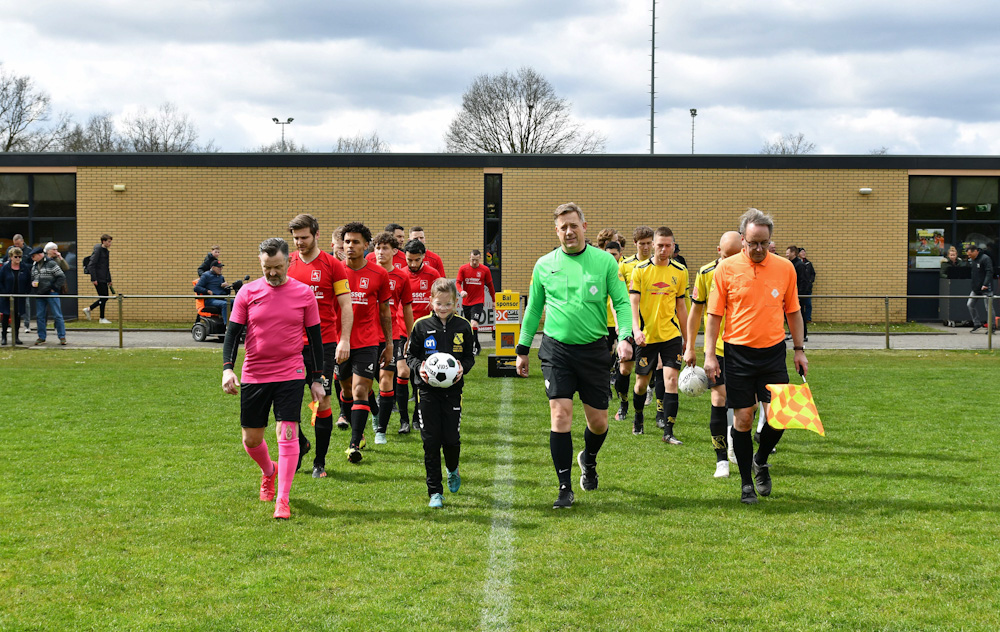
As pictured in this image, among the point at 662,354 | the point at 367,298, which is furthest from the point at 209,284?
the point at 662,354

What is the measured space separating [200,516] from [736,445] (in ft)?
12.4

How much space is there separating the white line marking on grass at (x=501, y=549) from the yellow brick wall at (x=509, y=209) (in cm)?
1522

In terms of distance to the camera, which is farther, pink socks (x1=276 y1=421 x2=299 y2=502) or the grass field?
pink socks (x1=276 y1=421 x2=299 y2=502)

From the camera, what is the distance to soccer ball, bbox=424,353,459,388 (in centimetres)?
605

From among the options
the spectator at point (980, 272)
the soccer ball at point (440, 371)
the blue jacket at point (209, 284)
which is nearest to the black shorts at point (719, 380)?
the soccer ball at point (440, 371)

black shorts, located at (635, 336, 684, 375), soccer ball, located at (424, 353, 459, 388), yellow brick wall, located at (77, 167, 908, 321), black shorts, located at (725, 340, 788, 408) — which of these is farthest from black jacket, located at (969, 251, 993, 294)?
soccer ball, located at (424, 353, 459, 388)

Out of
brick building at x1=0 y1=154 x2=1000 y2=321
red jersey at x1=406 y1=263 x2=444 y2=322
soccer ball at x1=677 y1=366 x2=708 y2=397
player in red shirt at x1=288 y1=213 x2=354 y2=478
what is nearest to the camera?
player in red shirt at x1=288 y1=213 x2=354 y2=478

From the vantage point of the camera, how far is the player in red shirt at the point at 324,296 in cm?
675

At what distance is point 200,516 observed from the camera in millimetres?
5848

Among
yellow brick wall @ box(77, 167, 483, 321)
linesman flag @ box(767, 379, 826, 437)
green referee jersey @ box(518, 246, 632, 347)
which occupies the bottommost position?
linesman flag @ box(767, 379, 826, 437)

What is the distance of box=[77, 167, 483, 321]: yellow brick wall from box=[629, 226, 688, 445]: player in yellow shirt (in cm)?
1465

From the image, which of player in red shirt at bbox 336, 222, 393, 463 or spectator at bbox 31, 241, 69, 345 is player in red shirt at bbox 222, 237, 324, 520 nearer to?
player in red shirt at bbox 336, 222, 393, 463

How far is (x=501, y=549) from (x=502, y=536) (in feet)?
0.87

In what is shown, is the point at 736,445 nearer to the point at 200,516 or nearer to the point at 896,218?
the point at 200,516
